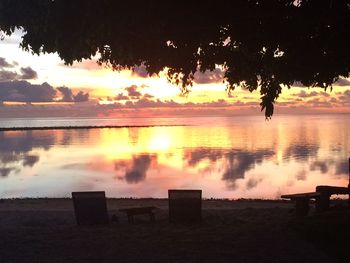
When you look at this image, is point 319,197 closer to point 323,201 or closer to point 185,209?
point 323,201

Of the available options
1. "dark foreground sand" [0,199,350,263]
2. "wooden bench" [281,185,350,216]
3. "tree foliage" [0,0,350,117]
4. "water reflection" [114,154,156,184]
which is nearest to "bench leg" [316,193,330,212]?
"wooden bench" [281,185,350,216]

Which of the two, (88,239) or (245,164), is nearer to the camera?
(88,239)

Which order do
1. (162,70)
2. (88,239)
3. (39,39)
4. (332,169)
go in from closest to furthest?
(39,39)
(88,239)
(162,70)
(332,169)

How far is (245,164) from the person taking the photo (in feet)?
154

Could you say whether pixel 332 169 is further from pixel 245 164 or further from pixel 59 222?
pixel 59 222

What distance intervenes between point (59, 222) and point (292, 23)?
329 inches

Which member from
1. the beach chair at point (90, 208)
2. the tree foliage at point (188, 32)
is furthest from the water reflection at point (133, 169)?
the tree foliage at point (188, 32)

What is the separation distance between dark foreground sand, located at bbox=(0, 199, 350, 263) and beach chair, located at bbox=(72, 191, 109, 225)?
374mm

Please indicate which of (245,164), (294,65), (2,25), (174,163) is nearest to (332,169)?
(245,164)

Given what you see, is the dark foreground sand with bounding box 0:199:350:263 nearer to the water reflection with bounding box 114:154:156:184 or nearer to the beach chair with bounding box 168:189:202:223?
the beach chair with bounding box 168:189:202:223

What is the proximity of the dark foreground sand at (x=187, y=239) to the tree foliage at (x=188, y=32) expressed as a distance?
13.2 feet

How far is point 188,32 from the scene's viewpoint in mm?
10312

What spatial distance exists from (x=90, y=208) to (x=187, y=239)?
134 inches

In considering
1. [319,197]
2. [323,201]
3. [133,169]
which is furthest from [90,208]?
[133,169]
